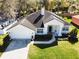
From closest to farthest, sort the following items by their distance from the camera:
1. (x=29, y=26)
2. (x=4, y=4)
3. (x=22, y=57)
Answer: (x=22, y=57) < (x=29, y=26) < (x=4, y=4)

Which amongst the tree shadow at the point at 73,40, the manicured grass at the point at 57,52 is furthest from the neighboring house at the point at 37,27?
the manicured grass at the point at 57,52

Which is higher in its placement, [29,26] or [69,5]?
[29,26]

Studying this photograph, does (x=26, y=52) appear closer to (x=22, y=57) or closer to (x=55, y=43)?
(x=22, y=57)

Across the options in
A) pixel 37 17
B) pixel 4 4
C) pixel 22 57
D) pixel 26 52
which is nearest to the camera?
pixel 22 57

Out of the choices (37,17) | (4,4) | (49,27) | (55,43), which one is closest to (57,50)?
(55,43)

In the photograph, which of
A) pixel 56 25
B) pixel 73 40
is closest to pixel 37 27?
pixel 56 25

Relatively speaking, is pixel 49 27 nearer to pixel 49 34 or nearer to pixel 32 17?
pixel 49 34

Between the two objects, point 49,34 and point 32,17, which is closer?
point 49,34
